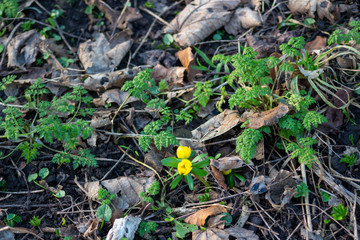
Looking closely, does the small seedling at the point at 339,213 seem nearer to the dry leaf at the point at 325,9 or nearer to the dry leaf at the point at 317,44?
the dry leaf at the point at 317,44

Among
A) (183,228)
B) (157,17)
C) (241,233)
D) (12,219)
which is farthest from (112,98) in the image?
(241,233)

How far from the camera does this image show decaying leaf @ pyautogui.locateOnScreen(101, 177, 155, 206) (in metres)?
3.00

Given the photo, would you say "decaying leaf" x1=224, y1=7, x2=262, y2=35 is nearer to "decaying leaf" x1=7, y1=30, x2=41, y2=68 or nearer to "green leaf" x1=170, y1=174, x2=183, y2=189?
"green leaf" x1=170, y1=174, x2=183, y2=189

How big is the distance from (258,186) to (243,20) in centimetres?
216

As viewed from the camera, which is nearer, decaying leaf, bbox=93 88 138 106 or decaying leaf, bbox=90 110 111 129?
decaying leaf, bbox=90 110 111 129

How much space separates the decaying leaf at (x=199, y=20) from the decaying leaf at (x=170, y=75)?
0.42m

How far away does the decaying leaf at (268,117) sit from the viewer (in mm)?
2947

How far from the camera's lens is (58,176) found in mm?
3186

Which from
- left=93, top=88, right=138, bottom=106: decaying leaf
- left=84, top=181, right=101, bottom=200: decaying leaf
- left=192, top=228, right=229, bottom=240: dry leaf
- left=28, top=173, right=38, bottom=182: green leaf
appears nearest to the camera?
left=192, top=228, right=229, bottom=240: dry leaf

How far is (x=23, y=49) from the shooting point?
415cm

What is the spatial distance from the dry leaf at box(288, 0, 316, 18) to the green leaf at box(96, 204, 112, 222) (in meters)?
3.06

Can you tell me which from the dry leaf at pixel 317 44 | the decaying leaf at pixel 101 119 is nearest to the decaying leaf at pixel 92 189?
the decaying leaf at pixel 101 119

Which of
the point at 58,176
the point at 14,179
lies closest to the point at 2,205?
the point at 14,179

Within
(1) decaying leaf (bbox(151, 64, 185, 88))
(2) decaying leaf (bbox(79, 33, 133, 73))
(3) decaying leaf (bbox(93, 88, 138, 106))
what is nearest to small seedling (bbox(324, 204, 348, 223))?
(1) decaying leaf (bbox(151, 64, 185, 88))
